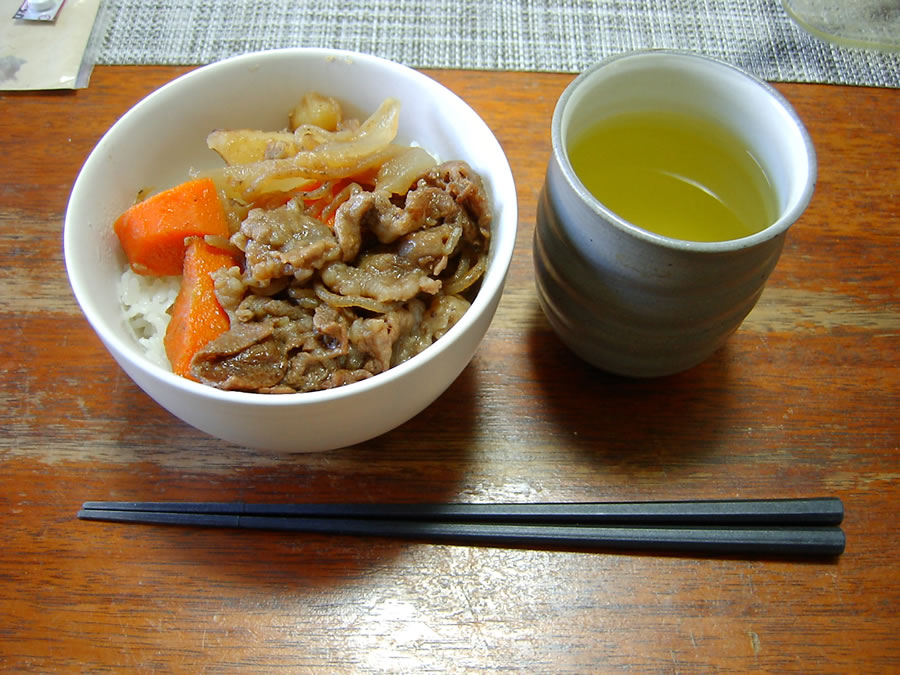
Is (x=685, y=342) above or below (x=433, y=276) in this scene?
below

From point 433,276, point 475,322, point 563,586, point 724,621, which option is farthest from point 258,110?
point 724,621

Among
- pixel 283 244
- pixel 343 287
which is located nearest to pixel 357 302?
pixel 343 287

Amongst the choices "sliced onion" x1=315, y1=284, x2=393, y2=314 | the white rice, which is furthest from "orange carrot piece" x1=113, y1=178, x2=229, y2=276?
"sliced onion" x1=315, y1=284, x2=393, y2=314

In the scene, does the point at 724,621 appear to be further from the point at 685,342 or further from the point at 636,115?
the point at 636,115

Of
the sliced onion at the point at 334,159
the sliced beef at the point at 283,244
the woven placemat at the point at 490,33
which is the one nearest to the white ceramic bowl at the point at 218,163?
the sliced onion at the point at 334,159

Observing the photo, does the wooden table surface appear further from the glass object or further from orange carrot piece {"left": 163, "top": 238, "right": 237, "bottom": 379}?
the glass object

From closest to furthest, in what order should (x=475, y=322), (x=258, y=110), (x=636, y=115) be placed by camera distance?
(x=475, y=322) < (x=636, y=115) < (x=258, y=110)
